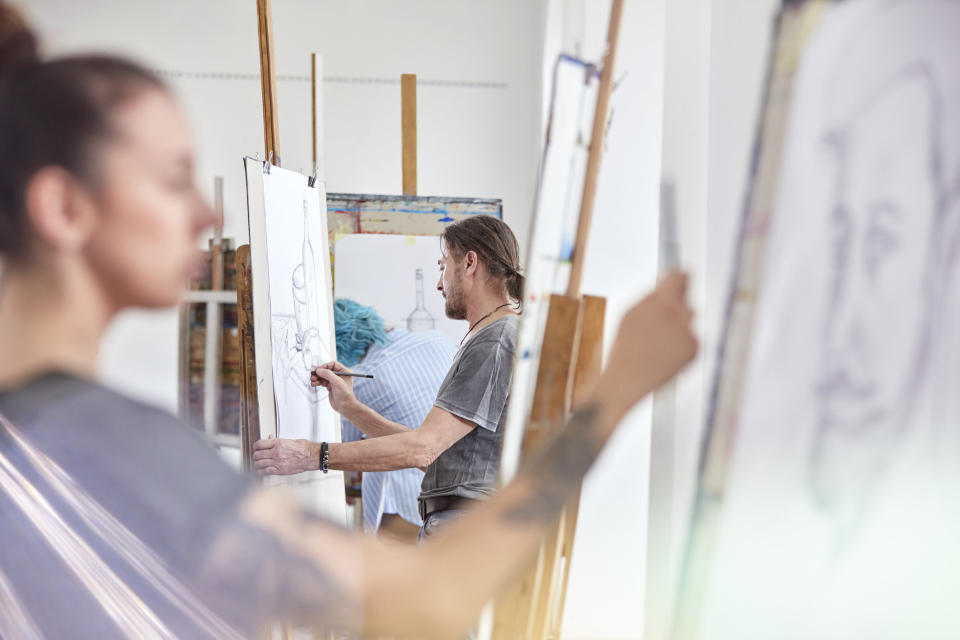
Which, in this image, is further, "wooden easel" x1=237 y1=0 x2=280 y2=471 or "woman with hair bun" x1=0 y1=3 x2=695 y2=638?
"wooden easel" x1=237 y1=0 x2=280 y2=471

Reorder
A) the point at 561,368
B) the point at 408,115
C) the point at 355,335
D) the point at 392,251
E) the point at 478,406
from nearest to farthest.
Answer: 1. the point at 561,368
2. the point at 478,406
3. the point at 355,335
4. the point at 408,115
5. the point at 392,251

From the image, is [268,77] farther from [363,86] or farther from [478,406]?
[363,86]

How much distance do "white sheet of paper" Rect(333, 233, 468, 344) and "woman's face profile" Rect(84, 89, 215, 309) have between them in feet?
9.15

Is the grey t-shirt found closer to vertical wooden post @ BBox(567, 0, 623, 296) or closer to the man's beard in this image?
the man's beard

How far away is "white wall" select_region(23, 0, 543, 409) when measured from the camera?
378cm

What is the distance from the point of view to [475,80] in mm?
3820

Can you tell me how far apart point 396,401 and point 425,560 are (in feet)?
6.96

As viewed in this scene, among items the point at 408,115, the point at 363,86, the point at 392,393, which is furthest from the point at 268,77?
the point at 363,86

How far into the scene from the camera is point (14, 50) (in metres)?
0.68

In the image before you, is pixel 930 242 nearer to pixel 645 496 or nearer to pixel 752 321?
pixel 752 321

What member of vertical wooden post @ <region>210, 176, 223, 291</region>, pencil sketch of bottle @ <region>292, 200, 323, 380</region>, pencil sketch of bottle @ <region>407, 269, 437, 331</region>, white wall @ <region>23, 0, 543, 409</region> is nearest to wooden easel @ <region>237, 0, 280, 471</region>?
pencil sketch of bottle @ <region>292, 200, 323, 380</region>

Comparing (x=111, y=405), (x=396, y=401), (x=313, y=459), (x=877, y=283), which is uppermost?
(x=877, y=283)

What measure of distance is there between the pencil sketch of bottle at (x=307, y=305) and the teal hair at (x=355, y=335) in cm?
108

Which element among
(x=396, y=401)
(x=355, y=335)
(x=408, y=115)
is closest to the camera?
(x=396, y=401)
